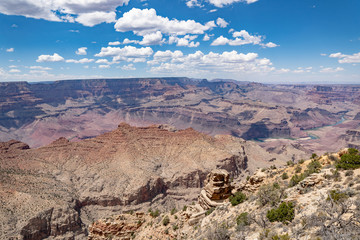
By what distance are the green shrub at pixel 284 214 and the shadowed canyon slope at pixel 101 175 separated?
194 feet

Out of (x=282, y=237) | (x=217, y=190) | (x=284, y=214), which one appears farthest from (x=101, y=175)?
(x=282, y=237)

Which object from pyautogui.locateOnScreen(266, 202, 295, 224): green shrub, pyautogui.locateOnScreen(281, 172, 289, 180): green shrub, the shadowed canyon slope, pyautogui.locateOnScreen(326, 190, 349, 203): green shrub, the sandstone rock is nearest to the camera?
pyautogui.locateOnScreen(326, 190, 349, 203): green shrub

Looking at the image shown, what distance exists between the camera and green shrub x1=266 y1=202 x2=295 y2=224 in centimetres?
1627

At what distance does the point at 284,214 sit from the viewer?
16.7 meters

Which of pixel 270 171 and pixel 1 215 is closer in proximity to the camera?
pixel 270 171

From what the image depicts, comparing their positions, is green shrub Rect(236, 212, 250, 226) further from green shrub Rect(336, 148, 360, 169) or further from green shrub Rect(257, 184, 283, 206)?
green shrub Rect(336, 148, 360, 169)

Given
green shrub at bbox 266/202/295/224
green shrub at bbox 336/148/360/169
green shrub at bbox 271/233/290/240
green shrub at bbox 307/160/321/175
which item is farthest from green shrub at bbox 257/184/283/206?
green shrub at bbox 271/233/290/240

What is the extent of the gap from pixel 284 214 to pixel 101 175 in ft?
257

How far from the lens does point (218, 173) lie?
32.7 metres

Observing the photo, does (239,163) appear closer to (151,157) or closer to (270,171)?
(151,157)

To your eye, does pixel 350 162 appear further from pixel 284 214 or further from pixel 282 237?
pixel 282 237

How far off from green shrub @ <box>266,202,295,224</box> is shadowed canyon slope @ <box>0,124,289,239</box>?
5918 cm

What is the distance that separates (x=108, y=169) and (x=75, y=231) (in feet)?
91.1

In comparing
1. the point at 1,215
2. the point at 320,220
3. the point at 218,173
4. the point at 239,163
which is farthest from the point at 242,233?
the point at 239,163
